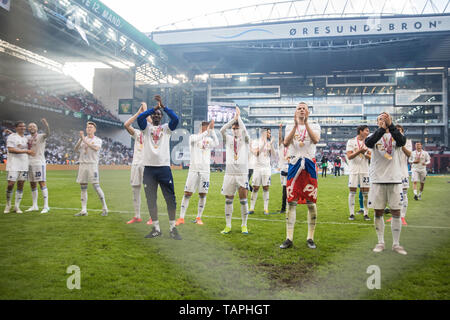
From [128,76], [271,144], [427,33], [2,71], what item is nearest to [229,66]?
[128,76]

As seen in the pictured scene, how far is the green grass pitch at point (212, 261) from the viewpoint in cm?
324

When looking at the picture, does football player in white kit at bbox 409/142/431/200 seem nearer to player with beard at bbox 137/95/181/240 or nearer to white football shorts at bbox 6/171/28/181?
player with beard at bbox 137/95/181/240

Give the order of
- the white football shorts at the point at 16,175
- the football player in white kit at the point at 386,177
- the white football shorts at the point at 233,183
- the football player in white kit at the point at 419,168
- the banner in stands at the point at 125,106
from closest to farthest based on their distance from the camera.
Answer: the football player in white kit at the point at 386,177, the white football shorts at the point at 233,183, the white football shorts at the point at 16,175, the football player in white kit at the point at 419,168, the banner in stands at the point at 125,106

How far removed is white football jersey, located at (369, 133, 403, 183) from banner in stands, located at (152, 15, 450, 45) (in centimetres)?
4136

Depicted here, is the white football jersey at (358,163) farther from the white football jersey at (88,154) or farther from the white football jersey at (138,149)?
the white football jersey at (88,154)

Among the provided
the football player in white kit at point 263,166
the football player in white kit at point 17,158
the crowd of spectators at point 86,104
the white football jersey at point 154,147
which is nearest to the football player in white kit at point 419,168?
the football player in white kit at point 263,166

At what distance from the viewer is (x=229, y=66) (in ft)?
202

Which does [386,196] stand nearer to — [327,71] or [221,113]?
[221,113]

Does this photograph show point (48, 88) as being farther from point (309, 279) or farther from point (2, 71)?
point (309, 279)

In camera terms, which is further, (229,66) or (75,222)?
(229,66)

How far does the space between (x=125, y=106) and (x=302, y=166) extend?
48856 mm

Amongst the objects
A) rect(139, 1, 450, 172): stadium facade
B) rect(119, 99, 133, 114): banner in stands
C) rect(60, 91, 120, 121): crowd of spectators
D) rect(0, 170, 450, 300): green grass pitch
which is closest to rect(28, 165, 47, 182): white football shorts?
rect(0, 170, 450, 300): green grass pitch

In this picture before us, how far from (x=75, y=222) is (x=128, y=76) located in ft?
156

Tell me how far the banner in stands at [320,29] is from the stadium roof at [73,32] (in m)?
8.76
